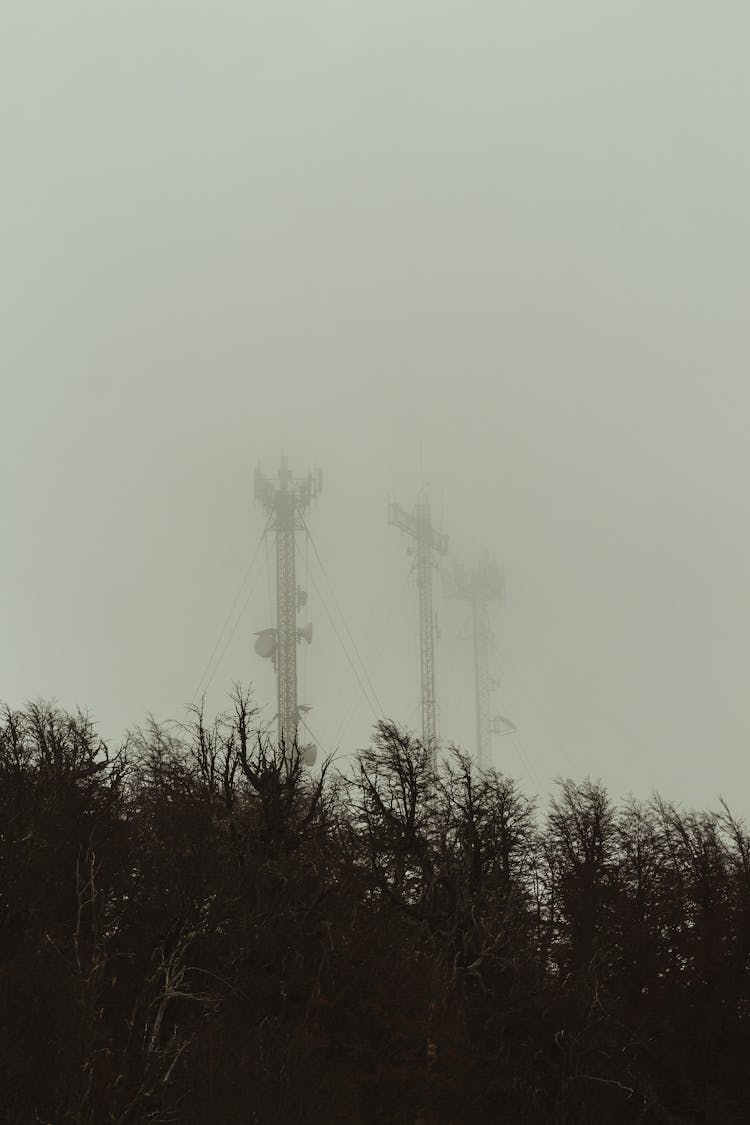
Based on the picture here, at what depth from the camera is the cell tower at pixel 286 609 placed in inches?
3765

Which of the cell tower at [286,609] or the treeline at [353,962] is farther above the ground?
the cell tower at [286,609]

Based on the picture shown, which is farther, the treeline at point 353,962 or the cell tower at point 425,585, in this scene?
the cell tower at point 425,585

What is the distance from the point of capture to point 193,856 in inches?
1939

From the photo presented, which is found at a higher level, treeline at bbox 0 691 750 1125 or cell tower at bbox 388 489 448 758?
cell tower at bbox 388 489 448 758

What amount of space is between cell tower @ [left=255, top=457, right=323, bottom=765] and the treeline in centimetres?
2835

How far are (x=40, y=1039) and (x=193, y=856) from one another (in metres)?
14.6

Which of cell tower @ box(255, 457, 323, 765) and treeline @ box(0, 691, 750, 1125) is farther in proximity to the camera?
cell tower @ box(255, 457, 323, 765)

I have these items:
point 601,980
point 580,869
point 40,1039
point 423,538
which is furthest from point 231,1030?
point 423,538

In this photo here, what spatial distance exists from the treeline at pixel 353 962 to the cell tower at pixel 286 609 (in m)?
28.3

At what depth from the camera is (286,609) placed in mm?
96188

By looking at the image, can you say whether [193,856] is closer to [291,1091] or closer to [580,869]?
[291,1091]

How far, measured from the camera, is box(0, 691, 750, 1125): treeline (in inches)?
1465

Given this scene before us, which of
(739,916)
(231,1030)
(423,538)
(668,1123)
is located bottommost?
(668,1123)

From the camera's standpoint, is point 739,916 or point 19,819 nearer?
point 19,819
